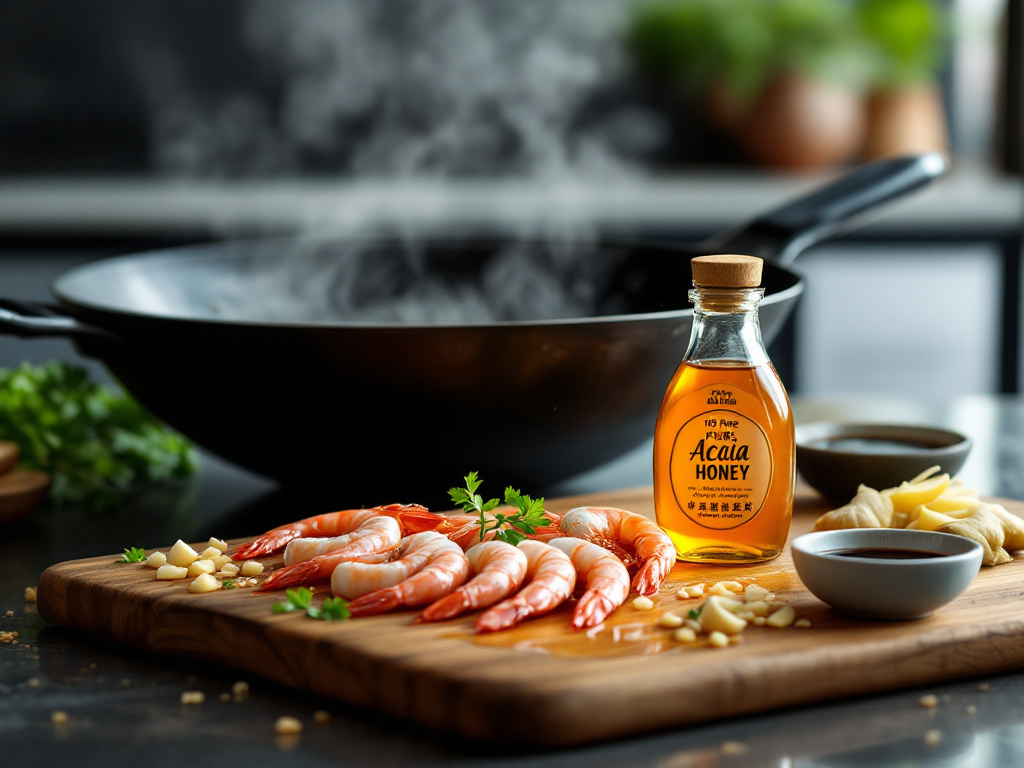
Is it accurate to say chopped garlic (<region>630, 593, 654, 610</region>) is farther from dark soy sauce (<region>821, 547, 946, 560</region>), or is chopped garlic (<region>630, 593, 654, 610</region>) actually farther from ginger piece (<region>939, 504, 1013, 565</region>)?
ginger piece (<region>939, 504, 1013, 565</region>)

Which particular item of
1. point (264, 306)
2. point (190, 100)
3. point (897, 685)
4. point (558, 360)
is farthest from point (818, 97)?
point (897, 685)

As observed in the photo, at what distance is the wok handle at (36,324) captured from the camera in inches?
47.8

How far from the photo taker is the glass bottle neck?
39.6 inches

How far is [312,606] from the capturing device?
889 millimetres

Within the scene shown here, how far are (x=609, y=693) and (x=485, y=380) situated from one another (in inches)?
17.5

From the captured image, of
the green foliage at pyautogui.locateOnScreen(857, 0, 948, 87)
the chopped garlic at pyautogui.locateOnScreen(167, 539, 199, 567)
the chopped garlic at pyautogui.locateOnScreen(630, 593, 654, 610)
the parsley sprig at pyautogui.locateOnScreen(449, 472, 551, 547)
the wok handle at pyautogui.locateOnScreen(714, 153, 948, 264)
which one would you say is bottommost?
the chopped garlic at pyautogui.locateOnScreen(630, 593, 654, 610)

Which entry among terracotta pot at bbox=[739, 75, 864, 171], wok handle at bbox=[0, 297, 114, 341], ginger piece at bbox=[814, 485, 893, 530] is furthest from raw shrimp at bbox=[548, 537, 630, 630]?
terracotta pot at bbox=[739, 75, 864, 171]

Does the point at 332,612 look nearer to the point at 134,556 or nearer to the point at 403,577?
the point at 403,577

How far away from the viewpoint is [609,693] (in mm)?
734

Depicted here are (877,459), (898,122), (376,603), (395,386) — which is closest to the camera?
(376,603)

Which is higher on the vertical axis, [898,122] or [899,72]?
[899,72]

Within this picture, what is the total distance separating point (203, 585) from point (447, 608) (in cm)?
20

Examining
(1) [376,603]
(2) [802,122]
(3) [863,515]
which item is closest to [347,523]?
(1) [376,603]

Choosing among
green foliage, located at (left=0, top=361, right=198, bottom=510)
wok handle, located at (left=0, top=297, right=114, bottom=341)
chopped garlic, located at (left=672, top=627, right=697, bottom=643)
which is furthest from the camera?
green foliage, located at (left=0, top=361, right=198, bottom=510)
